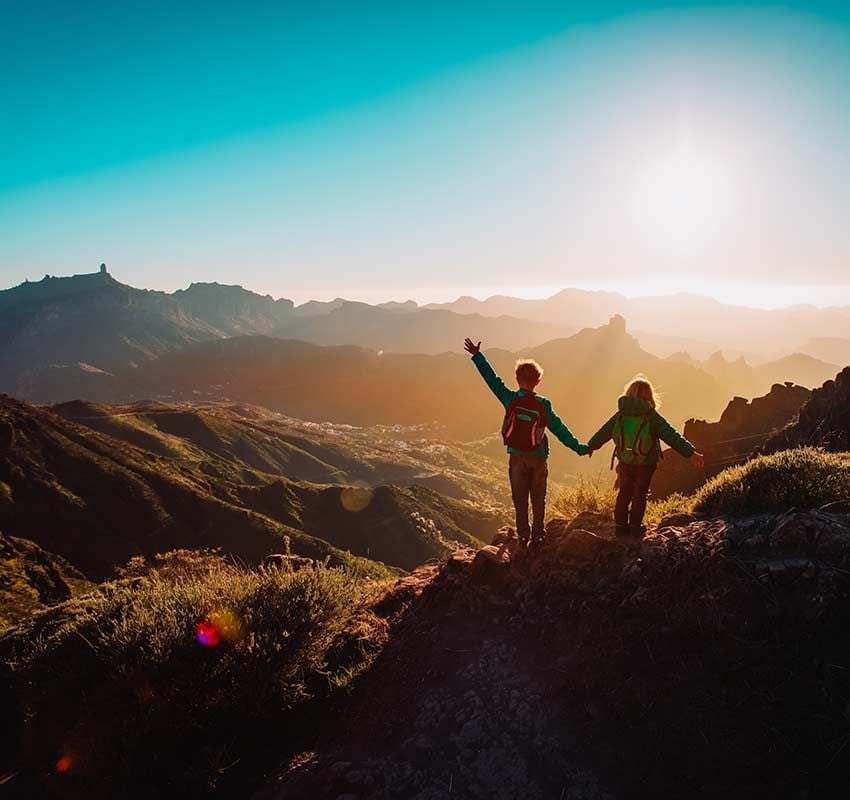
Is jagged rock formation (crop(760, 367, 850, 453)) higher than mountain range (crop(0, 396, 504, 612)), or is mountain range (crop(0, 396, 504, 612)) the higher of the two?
jagged rock formation (crop(760, 367, 850, 453))

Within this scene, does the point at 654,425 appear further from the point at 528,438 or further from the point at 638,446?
the point at 528,438

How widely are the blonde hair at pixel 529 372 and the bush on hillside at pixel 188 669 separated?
3424mm

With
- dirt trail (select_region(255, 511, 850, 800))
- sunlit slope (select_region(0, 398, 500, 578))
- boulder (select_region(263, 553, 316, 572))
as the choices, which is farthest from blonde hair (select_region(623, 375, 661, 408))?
sunlit slope (select_region(0, 398, 500, 578))

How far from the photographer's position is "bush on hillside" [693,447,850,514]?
576 cm

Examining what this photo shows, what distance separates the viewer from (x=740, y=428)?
2417cm

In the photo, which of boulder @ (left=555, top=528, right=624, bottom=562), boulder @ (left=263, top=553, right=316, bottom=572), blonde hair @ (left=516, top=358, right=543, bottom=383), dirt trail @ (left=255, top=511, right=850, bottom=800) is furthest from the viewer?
boulder @ (left=263, top=553, right=316, bottom=572)

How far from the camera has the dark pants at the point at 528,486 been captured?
6.55 m

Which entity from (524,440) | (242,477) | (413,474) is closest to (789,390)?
(524,440)

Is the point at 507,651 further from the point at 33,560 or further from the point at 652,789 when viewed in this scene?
the point at 33,560

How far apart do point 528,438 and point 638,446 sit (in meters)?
1.29

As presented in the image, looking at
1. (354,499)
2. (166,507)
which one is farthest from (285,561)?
(354,499)


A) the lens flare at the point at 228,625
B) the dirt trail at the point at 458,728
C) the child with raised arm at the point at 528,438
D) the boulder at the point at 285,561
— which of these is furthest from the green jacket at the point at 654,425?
the lens flare at the point at 228,625

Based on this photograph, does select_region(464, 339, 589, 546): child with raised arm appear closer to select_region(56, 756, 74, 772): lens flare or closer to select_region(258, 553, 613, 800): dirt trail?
select_region(258, 553, 613, 800): dirt trail

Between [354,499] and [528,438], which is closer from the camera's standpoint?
[528,438]
